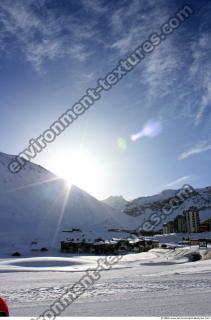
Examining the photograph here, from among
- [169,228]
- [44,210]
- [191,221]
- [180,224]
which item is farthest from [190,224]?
[44,210]

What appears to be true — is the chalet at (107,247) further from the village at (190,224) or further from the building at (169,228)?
the building at (169,228)

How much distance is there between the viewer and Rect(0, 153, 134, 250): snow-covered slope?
11446 cm

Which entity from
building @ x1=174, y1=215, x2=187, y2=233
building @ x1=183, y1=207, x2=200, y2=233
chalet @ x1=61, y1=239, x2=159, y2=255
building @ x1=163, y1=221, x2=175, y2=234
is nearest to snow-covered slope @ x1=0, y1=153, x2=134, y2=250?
chalet @ x1=61, y1=239, x2=159, y2=255

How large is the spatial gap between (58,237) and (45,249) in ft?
86.6

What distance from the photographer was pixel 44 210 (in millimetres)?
141750

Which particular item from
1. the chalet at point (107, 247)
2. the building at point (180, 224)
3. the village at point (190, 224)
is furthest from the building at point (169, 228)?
the chalet at point (107, 247)

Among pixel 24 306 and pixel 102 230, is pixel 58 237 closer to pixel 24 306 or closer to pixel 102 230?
pixel 102 230

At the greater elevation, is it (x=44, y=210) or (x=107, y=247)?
(x=44, y=210)

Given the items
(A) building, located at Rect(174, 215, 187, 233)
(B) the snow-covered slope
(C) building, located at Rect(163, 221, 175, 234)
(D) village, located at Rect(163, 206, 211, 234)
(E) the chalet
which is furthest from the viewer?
(C) building, located at Rect(163, 221, 175, 234)

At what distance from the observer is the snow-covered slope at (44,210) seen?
11446 centimetres

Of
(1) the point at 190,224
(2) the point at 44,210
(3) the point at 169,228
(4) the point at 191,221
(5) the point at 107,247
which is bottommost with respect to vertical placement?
(5) the point at 107,247

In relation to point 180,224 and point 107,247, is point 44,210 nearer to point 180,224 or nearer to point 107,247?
point 180,224

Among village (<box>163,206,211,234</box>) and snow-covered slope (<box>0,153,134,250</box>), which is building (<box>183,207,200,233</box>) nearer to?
village (<box>163,206,211,234</box>)

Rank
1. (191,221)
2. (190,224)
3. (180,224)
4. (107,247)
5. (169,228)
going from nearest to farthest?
(107,247) → (191,221) → (190,224) → (180,224) → (169,228)
